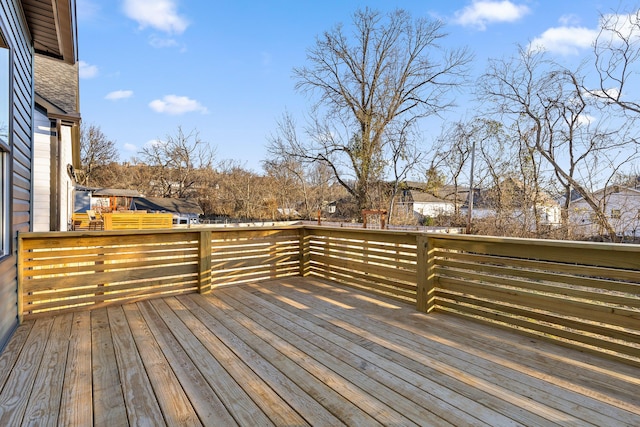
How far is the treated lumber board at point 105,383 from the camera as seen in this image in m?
1.60

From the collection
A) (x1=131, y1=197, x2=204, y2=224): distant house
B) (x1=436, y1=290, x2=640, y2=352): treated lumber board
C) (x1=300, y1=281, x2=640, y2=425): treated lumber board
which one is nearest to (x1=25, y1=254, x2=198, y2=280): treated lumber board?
(x1=300, y1=281, x2=640, y2=425): treated lumber board

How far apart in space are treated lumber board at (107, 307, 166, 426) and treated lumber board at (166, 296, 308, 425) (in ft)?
1.46

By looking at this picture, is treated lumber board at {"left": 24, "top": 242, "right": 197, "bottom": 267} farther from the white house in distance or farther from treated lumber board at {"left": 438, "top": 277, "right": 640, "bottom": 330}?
the white house in distance

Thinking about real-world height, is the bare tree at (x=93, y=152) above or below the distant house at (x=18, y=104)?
above

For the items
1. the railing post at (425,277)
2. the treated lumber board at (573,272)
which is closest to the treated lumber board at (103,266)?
the railing post at (425,277)

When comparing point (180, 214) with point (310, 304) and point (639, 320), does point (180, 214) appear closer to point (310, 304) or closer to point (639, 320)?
point (310, 304)

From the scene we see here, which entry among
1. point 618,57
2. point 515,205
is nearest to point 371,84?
→ point 515,205

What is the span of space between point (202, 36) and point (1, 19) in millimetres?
8431

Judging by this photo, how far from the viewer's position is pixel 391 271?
3820 millimetres

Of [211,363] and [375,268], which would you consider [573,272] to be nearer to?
[375,268]

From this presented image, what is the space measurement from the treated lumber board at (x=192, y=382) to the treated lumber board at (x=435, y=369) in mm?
1143

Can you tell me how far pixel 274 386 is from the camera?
1906 millimetres

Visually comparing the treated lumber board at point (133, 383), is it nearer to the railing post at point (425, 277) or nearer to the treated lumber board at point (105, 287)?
the treated lumber board at point (105, 287)

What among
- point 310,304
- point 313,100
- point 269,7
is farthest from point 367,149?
point 310,304
